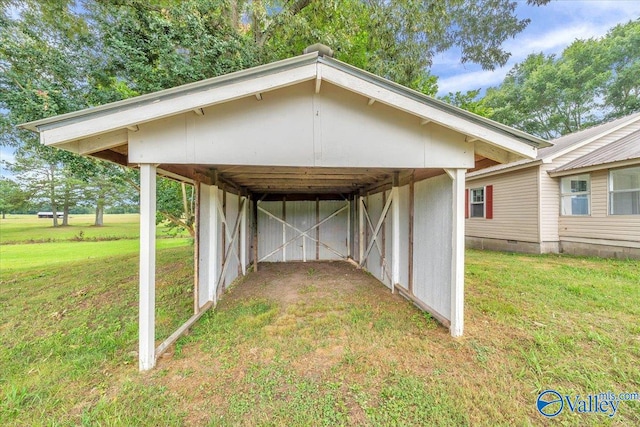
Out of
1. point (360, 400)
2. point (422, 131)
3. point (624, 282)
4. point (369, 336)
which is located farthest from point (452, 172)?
point (624, 282)

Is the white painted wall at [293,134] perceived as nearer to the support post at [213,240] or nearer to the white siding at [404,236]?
the support post at [213,240]

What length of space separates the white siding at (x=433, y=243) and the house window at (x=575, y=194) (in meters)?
7.50

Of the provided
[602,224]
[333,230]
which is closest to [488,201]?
[602,224]

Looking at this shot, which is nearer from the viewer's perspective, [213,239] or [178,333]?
[178,333]

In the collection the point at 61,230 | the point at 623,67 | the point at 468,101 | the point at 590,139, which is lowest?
the point at 61,230

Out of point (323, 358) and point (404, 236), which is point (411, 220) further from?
point (323, 358)

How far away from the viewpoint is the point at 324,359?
2900 millimetres

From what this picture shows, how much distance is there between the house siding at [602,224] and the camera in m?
7.00

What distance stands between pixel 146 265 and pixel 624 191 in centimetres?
1113

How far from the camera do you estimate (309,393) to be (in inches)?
93.4

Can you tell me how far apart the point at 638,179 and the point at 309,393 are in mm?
9990

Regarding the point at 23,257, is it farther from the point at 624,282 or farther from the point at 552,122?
the point at 552,122

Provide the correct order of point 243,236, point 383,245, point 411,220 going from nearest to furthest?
1. point 411,220
2. point 383,245
3. point 243,236

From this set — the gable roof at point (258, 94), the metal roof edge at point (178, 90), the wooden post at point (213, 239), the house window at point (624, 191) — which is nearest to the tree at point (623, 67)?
the house window at point (624, 191)
